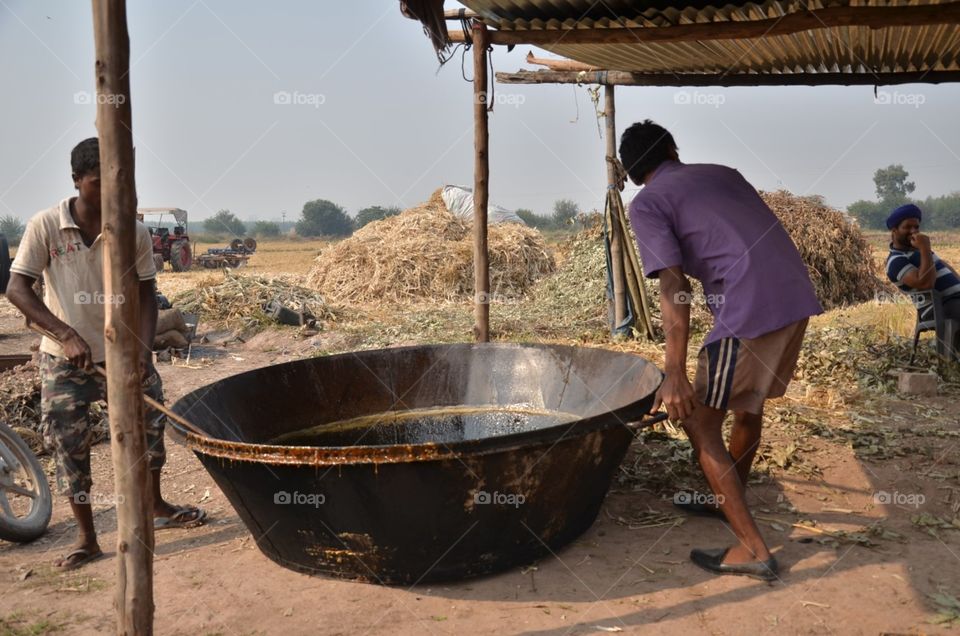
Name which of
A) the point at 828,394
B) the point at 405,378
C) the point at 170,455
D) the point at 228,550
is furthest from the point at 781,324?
the point at 170,455

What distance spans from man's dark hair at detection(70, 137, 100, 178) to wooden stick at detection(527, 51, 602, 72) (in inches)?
201

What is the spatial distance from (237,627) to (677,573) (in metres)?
1.72

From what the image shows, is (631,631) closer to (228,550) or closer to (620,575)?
(620,575)

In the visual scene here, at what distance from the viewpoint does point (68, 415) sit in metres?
3.52

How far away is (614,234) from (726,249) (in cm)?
509

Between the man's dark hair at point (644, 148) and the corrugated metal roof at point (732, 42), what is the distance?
1290 millimetres

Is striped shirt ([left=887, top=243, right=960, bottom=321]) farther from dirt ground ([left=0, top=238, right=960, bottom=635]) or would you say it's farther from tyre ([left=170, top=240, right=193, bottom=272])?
tyre ([left=170, top=240, right=193, bottom=272])

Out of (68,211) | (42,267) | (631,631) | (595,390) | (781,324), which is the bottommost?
(631,631)

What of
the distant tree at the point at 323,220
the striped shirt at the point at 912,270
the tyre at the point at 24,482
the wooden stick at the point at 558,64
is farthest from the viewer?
the distant tree at the point at 323,220

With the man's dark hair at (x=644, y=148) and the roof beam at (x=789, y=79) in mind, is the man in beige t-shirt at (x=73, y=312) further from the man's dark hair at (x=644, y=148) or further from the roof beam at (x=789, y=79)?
the roof beam at (x=789, y=79)

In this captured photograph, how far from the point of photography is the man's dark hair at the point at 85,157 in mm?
3281

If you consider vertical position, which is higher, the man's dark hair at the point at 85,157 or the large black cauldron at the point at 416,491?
the man's dark hair at the point at 85,157

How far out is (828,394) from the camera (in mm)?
5750

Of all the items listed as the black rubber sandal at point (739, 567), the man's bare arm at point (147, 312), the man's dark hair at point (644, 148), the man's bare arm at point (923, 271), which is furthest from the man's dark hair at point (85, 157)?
the man's bare arm at point (923, 271)
